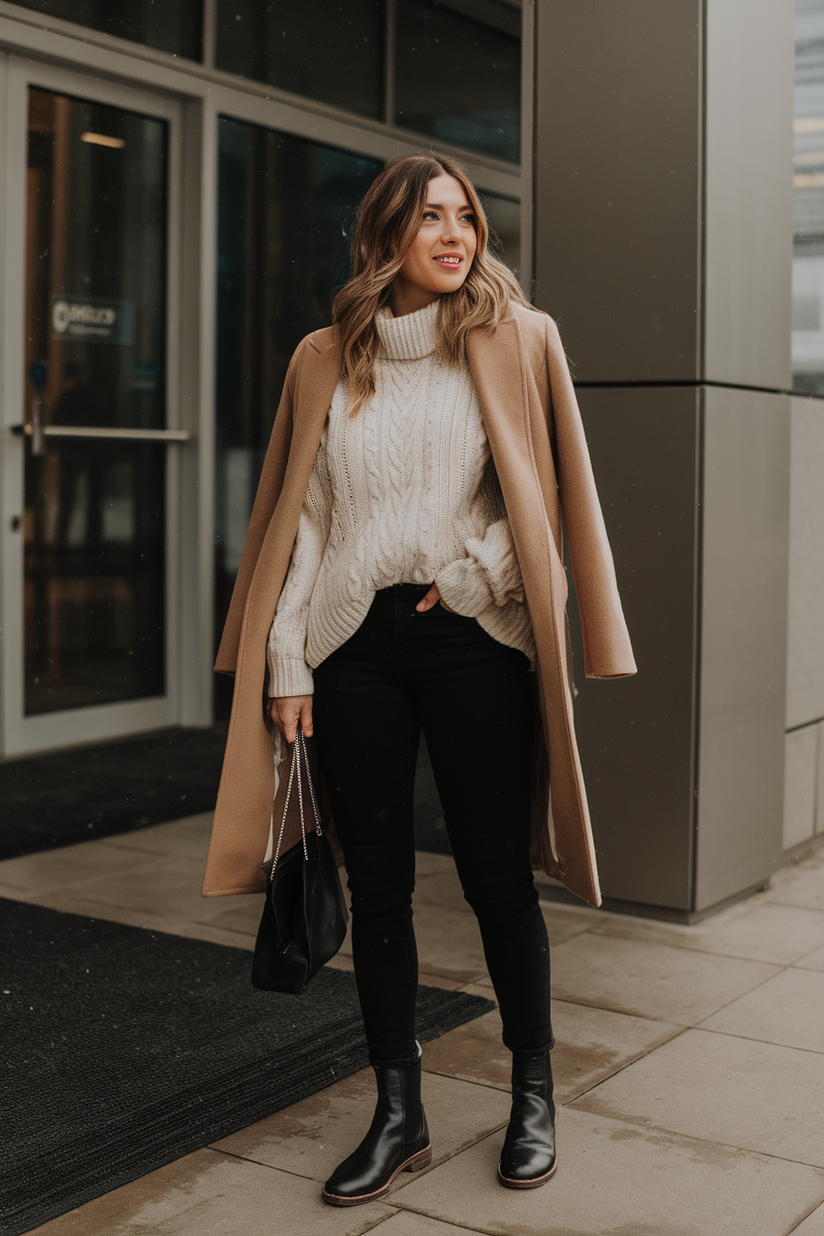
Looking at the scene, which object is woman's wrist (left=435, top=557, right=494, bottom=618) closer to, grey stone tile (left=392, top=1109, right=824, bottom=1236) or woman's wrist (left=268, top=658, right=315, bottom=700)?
woman's wrist (left=268, top=658, right=315, bottom=700)

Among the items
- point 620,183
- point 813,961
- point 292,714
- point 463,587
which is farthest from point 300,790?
point 620,183

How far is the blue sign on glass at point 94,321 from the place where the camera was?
5.53 meters

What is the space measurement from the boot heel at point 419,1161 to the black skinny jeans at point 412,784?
0.20 metres

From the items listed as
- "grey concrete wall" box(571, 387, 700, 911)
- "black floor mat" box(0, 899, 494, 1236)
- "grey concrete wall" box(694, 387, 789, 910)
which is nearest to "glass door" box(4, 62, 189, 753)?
"black floor mat" box(0, 899, 494, 1236)

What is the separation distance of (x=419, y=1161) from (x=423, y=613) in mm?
1058

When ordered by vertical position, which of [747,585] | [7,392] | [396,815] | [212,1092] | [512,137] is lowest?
[212,1092]

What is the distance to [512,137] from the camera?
4.87 m

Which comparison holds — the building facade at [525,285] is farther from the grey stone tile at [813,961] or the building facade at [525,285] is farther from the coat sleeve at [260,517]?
the coat sleeve at [260,517]

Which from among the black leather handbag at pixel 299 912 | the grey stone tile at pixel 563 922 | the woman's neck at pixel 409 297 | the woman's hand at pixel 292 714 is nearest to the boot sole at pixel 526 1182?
the black leather handbag at pixel 299 912

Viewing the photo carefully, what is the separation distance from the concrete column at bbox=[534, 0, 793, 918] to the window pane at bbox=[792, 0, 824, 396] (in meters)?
0.44

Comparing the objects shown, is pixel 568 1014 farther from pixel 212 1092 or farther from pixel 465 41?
pixel 465 41

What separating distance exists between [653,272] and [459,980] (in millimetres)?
2046

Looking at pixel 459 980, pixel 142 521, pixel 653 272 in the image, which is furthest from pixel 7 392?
pixel 459 980

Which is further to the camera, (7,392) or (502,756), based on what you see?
(7,392)
